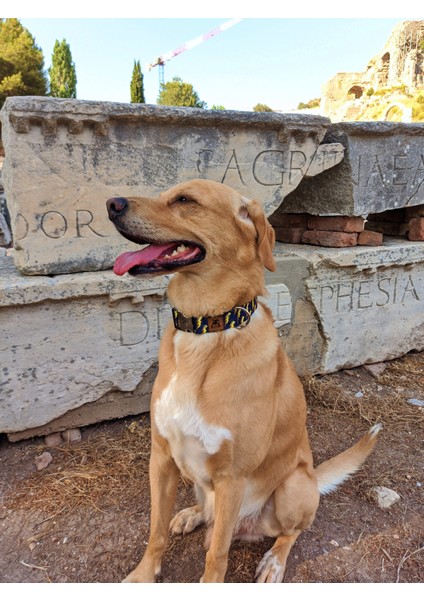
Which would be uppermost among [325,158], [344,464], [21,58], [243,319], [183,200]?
[21,58]

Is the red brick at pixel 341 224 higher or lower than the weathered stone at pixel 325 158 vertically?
lower

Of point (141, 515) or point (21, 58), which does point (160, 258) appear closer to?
point (141, 515)

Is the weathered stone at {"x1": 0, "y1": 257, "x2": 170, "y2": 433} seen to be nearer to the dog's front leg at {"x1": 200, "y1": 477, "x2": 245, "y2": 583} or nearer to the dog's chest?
the dog's chest

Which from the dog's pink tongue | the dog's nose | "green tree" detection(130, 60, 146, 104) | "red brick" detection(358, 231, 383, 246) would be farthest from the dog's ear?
"green tree" detection(130, 60, 146, 104)

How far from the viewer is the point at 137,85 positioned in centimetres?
3653

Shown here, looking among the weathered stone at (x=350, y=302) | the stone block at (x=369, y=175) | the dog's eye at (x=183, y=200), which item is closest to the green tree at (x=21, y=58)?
the stone block at (x=369, y=175)

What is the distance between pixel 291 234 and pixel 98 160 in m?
1.93

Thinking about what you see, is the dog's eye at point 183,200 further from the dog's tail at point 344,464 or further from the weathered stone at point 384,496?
the weathered stone at point 384,496

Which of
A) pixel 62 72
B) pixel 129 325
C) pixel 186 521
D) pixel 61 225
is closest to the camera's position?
pixel 186 521

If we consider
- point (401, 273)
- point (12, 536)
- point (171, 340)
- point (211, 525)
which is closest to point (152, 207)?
point (171, 340)

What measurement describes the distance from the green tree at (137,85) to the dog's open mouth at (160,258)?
3847 cm

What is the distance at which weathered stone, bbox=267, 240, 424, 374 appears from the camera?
3.41 m

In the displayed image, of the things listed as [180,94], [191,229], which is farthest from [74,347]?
[180,94]

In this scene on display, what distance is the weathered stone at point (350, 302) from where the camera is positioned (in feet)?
11.2
